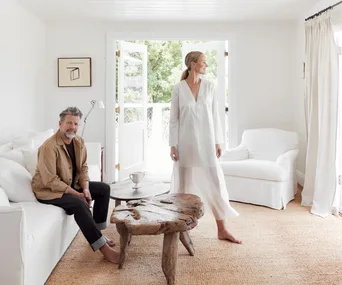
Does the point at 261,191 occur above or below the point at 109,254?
above

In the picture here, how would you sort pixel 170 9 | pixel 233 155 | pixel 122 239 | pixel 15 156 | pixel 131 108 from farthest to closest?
pixel 131 108, pixel 233 155, pixel 170 9, pixel 15 156, pixel 122 239

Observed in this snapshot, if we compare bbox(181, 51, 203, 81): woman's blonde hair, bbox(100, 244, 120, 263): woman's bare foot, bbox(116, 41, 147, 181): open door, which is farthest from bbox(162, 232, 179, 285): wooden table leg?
bbox(116, 41, 147, 181): open door

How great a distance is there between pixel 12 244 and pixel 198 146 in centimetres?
152

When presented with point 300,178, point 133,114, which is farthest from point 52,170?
point 300,178

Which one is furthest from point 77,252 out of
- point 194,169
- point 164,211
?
point 194,169

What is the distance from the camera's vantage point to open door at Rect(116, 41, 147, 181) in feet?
16.8

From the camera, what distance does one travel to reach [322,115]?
12.0ft

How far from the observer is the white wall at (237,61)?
502cm

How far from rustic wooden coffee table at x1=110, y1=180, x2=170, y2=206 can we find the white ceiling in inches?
85.8

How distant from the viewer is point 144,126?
5730mm

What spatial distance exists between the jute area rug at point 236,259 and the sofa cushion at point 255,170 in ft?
1.99

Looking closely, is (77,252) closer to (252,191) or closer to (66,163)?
(66,163)

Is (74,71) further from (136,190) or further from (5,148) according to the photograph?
(136,190)

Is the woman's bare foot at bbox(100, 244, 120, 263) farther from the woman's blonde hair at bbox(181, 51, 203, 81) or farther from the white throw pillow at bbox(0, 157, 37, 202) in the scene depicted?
the woman's blonde hair at bbox(181, 51, 203, 81)
